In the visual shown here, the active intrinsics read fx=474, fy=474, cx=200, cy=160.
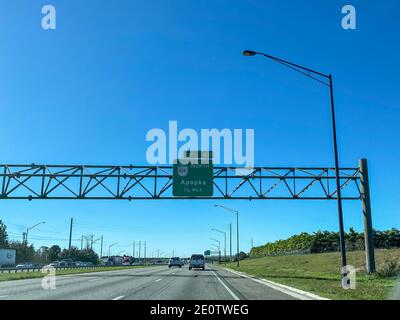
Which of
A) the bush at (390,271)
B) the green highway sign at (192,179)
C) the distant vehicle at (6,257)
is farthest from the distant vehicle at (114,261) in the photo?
the bush at (390,271)

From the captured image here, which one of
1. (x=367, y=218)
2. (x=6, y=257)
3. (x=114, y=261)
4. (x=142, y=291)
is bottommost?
(x=114, y=261)

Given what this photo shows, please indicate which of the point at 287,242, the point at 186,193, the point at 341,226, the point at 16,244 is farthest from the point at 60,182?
the point at 287,242

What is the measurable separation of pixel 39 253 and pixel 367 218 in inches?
5017

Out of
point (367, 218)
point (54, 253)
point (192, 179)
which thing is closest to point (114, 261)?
point (54, 253)

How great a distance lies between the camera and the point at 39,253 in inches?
5674

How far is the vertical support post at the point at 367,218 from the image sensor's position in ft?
111

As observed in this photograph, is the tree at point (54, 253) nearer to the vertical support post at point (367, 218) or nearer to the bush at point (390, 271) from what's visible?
the vertical support post at point (367, 218)

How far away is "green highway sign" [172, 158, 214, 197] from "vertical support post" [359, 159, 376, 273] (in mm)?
11371

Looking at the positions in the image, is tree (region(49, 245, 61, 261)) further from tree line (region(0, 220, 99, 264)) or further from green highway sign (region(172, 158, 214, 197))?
green highway sign (region(172, 158, 214, 197))

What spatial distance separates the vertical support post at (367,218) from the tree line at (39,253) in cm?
9359

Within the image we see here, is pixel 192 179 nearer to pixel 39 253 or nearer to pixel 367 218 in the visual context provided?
pixel 367 218

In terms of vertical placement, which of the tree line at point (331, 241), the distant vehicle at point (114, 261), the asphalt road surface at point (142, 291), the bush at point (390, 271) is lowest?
the distant vehicle at point (114, 261)

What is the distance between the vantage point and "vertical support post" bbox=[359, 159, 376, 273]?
33.7 meters
